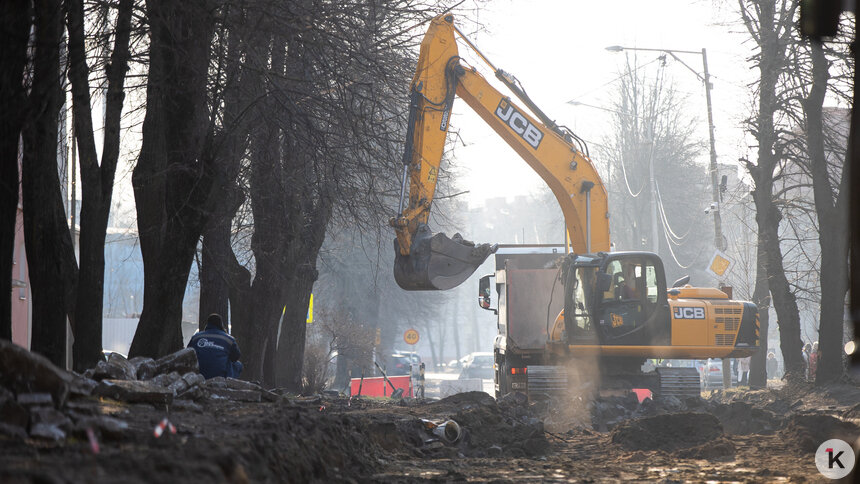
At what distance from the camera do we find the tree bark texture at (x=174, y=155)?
9422mm

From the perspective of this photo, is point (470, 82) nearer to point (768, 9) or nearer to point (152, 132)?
point (152, 132)

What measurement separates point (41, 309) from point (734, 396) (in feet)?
53.0

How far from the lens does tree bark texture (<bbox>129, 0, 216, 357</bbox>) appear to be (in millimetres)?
9422

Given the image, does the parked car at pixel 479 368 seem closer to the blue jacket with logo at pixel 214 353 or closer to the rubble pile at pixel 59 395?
the blue jacket with logo at pixel 214 353

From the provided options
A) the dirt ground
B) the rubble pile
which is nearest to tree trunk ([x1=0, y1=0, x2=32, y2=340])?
the rubble pile

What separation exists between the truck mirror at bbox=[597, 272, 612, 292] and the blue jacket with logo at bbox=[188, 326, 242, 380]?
5971mm

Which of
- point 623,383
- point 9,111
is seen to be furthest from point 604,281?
point 9,111

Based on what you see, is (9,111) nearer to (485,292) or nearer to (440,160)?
(440,160)

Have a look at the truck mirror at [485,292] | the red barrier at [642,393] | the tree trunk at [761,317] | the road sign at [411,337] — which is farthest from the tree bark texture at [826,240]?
the road sign at [411,337]

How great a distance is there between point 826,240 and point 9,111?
1502 centimetres

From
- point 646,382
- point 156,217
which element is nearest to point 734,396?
point 646,382

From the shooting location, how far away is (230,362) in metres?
12.1

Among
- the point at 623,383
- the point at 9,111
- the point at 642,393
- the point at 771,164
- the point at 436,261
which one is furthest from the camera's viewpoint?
the point at 771,164

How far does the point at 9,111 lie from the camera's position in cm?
728
